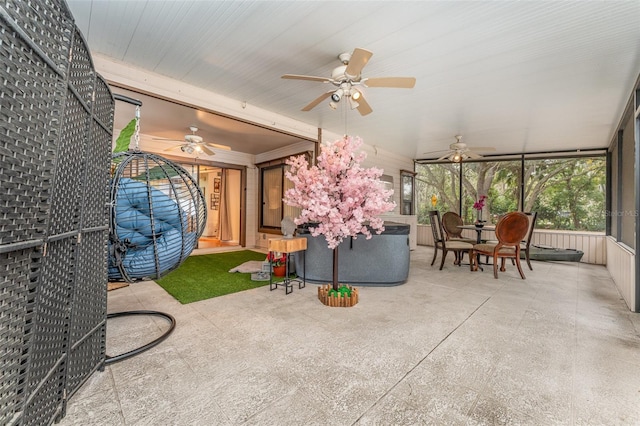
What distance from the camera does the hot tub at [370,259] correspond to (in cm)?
386

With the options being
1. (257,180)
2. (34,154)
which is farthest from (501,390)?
(257,180)

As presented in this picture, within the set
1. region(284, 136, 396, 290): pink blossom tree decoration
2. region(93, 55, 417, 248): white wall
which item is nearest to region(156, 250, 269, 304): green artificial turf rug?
region(284, 136, 396, 290): pink blossom tree decoration

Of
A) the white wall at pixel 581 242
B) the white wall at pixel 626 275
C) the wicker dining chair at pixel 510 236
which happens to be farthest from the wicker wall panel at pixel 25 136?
the white wall at pixel 581 242

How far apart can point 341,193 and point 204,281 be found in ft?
8.13

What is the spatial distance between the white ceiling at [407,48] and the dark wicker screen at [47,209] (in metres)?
1.24

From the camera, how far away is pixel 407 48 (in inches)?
109

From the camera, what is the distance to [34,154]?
984 mm

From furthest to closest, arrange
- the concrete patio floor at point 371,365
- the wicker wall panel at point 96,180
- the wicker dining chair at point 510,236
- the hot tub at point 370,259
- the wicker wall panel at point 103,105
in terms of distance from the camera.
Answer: the wicker dining chair at point 510,236 < the hot tub at point 370,259 < the wicker wall panel at point 103,105 < the wicker wall panel at point 96,180 < the concrete patio floor at point 371,365

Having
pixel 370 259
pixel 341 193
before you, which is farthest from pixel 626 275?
pixel 341 193

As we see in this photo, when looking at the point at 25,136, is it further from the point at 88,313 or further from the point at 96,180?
the point at 88,313

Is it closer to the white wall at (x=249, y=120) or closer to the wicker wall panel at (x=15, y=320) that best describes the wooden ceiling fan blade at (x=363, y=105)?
the white wall at (x=249, y=120)

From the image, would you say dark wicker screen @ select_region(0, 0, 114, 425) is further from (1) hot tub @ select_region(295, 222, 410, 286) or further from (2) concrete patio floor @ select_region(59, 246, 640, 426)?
(1) hot tub @ select_region(295, 222, 410, 286)

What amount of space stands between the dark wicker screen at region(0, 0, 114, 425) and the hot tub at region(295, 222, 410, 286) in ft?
8.71

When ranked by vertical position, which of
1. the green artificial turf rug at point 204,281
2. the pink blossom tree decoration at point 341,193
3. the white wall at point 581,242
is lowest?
the green artificial turf rug at point 204,281
